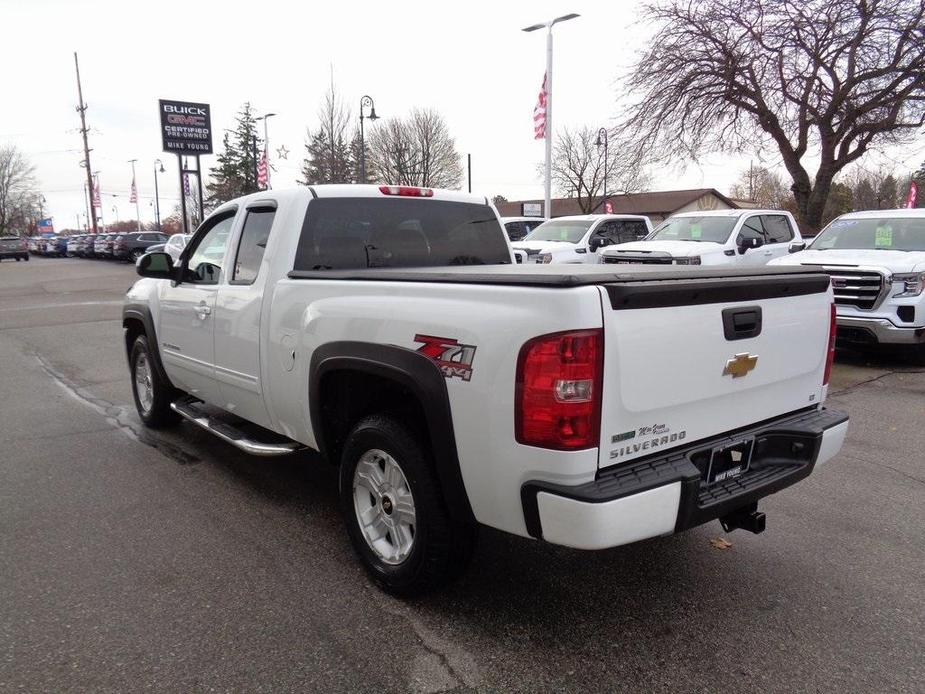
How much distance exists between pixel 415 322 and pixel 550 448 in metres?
0.79

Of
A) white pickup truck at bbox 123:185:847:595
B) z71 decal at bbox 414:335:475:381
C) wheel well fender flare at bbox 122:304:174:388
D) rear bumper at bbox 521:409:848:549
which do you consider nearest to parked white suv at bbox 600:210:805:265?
white pickup truck at bbox 123:185:847:595

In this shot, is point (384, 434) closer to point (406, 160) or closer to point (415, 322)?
point (415, 322)

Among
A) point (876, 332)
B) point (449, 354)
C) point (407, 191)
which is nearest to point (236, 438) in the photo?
point (407, 191)

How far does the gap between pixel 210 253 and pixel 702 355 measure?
11.5 ft

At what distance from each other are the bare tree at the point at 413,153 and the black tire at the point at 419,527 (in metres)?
42.2

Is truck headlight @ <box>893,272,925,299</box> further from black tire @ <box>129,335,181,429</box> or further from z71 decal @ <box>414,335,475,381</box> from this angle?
black tire @ <box>129,335,181,429</box>

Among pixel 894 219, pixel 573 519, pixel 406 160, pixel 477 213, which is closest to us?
pixel 573 519

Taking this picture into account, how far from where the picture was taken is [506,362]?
2.44 meters

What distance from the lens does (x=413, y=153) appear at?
45.4 meters

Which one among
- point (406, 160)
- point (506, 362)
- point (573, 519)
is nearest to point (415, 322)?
point (506, 362)

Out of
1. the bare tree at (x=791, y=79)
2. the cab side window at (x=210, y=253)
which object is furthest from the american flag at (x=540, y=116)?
the cab side window at (x=210, y=253)

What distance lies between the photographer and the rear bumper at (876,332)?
797cm

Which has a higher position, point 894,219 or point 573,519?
point 894,219

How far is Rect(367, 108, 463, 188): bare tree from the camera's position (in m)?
44.5
